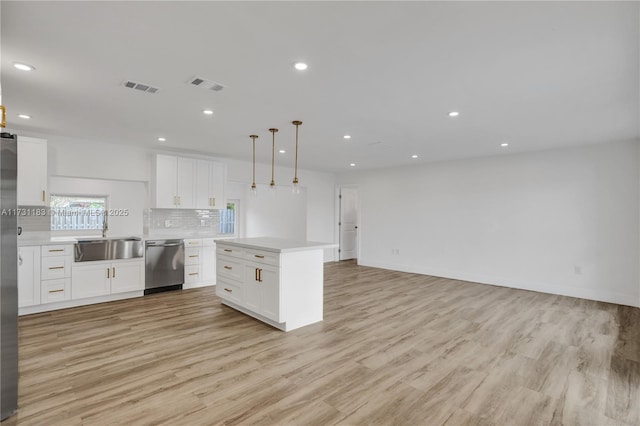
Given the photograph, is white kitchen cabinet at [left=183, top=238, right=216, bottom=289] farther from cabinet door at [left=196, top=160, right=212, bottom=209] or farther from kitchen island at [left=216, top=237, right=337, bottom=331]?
kitchen island at [left=216, top=237, right=337, bottom=331]

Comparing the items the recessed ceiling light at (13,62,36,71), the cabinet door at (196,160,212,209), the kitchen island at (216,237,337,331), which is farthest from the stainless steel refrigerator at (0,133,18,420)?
the cabinet door at (196,160,212,209)

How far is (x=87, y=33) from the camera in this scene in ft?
6.46

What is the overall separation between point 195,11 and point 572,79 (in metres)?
2.91

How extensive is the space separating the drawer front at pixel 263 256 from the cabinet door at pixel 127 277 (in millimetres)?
2174

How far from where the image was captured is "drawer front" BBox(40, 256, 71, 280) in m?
4.19

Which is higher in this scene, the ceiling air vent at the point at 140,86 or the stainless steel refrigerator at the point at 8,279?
the ceiling air vent at the point at 140,86

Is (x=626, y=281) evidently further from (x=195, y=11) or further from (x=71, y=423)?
(x=71, y=423)

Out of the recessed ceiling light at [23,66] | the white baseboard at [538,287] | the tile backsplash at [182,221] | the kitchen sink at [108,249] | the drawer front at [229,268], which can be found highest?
the recessed ceiling light at [23,66]

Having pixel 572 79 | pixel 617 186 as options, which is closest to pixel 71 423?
pixel 572 79

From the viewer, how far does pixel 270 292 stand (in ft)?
11.9

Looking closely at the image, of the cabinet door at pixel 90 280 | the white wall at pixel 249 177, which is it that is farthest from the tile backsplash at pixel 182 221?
the cabinet door at pixel 90 280

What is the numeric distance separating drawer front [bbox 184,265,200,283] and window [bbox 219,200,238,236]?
1.46m

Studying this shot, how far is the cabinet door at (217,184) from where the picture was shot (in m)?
5.97

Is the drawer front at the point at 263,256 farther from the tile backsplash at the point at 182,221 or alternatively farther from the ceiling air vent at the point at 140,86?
the tile backsplash at the point at 182,221
